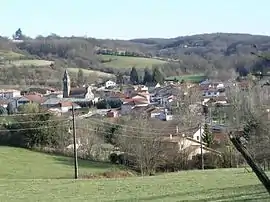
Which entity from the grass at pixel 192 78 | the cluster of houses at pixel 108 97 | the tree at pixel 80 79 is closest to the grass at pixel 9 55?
the cluster of houses at pixel 108 97

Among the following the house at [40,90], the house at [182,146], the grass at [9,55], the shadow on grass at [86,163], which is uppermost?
the grass at [9,55]

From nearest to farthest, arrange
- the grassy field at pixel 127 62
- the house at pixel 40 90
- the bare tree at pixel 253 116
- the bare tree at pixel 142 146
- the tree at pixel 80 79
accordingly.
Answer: the bare tree at pixel 253 116 < the bare tree at pixel 142 146 < the house at pixel 40 90 < the tree at pixel 80 79 < the grassy field at pixel 127 62

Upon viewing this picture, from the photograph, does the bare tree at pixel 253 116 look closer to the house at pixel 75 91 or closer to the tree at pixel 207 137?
the tree at pixel 207 137

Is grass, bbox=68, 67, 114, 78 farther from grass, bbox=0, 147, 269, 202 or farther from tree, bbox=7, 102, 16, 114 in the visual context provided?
grass, bbox=0, 147, 269, 202

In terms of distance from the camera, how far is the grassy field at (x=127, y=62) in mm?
154625

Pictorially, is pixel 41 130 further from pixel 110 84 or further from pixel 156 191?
pixel 110 84

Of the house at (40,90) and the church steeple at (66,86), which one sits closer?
the church steeple at (66,86)

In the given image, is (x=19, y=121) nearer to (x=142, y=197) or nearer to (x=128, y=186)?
(x=128, y=186)

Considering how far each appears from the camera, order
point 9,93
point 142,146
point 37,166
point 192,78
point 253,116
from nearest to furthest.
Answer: point 37,166 → point 142,146 → point 253,116 → point 9,93 → point 192,78

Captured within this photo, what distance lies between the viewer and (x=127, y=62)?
157 meters

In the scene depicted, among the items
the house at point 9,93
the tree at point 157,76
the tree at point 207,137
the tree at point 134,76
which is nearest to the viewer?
the tree at point 207,137

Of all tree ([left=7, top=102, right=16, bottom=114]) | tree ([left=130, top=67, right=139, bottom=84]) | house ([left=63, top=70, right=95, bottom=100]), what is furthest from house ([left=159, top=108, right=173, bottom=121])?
tree ([left=130, top=67, right=139, bottom=84])

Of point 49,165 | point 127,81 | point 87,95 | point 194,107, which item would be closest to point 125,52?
point 127,81

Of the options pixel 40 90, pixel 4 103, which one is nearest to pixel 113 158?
pixel 4 103
